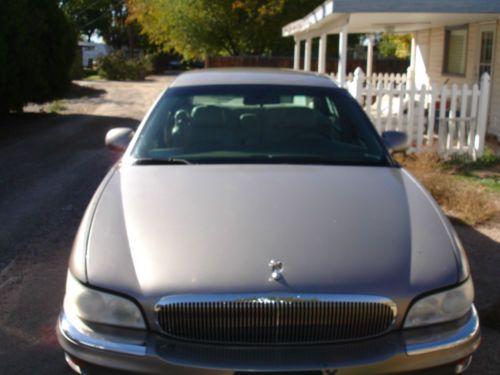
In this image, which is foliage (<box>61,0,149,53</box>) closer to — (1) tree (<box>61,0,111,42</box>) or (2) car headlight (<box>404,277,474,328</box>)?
(1) tree (<box>61,0,111,42</box>)

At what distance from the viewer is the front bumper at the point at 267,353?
8.55 ft

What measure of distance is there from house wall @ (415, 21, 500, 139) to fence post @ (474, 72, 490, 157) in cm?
174

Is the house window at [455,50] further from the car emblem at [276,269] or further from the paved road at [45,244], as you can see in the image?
the car emblem at [276,269]

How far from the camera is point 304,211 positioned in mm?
3260

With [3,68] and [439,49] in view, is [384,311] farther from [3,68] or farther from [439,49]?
A: [439,49]

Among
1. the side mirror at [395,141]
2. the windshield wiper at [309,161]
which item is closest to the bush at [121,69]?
the side mirror at [395,141]

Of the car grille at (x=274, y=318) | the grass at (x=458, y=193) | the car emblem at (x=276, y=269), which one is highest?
the car emblem at (x=276, y=269)

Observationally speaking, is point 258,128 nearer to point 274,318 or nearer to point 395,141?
point 395,141

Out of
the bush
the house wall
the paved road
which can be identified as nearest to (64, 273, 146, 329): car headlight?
the paved road

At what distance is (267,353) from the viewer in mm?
2682

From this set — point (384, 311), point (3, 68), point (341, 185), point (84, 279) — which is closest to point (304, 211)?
point (341, 185)

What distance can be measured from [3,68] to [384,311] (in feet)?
39.4

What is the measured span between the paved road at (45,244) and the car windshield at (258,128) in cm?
131

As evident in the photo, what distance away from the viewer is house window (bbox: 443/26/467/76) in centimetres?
1344
